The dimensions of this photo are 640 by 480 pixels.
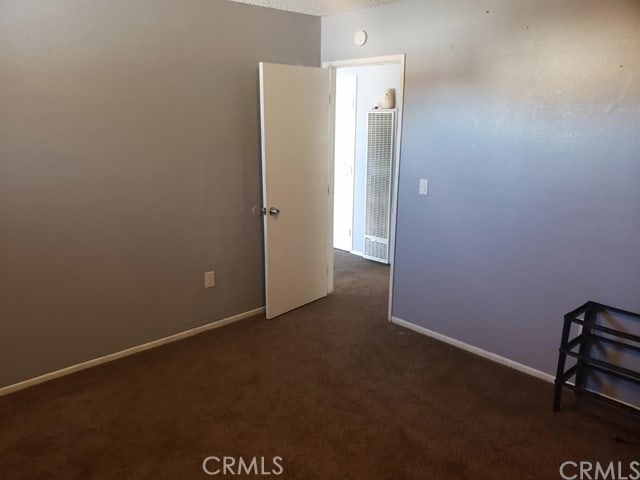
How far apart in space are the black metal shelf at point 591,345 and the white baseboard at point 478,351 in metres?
0.22

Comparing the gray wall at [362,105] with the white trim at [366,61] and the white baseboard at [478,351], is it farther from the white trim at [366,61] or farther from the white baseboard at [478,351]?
the white baseboard at [478,351]

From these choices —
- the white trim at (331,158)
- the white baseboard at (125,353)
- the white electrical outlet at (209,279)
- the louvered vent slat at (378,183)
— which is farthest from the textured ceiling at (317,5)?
the white baseboard at (125,353)

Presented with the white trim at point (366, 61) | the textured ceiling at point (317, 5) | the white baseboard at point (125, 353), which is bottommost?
the white baseboard at point (125, 353)

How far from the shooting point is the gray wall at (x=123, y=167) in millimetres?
2451

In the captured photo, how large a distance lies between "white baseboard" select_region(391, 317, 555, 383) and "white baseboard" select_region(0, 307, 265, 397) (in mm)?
1223

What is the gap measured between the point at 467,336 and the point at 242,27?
2.72 metres

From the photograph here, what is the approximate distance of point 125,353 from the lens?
119 inches

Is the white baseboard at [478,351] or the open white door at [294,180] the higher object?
the open white door at [294,180]

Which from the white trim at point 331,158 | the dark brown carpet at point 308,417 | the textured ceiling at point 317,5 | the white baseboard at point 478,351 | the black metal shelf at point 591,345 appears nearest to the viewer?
the dark brown carpet at point 308,417

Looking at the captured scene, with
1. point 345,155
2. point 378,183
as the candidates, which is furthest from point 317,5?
point 345,155

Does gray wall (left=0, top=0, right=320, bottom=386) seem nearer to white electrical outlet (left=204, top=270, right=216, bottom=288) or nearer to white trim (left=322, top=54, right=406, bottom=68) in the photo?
white electrical outlet (left=204, top=270, right=216, bottom=288)

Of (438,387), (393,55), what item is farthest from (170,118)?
(438,387)

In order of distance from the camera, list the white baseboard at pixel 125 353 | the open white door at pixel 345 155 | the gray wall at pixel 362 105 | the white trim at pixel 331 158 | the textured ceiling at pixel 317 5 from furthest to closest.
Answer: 1. the open white door at pixel 345 155
2. the gray wall at pixel 362 105
3. the white trim at pixel 331 158
4. the textured ceiling at pixel 317 5
5. the white baseboard at pixel 125 353

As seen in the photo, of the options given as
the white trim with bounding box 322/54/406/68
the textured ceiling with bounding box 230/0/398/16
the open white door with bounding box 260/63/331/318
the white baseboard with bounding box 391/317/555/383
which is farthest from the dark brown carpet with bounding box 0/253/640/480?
the textured ceiling with bounding box 230/0/398/16
